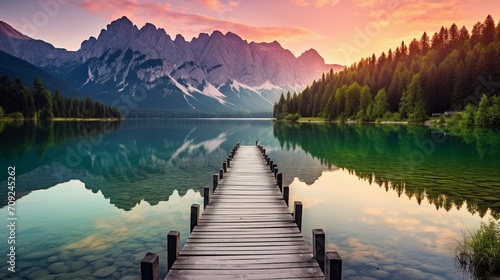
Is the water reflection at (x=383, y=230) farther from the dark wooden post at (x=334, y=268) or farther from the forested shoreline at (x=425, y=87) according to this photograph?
the forested shoreline at (x=425, y=87)

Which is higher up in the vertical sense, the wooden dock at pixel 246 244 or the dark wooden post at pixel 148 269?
the dark wooden post at pixel 148 269

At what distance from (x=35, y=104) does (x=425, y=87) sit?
537 ft

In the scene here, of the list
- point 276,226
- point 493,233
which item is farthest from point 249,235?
point 493,233

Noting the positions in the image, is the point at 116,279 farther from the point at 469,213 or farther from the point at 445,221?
the point at 469,213

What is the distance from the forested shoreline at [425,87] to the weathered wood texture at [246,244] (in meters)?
87.1

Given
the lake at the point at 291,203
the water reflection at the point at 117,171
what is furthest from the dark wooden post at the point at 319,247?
the water reflection at the point at 117,171

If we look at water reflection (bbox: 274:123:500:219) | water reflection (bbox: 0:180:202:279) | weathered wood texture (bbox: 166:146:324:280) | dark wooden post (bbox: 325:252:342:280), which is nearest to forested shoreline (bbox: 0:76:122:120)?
water reflection (bbox: 0:180:202:279)

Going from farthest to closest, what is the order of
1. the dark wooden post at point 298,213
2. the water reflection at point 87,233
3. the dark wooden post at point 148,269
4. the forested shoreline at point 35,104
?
the forested shoreline at point 35,104, the dark wooden post at point 298,213, the water reflection at point 87,233, the dark wooden post at point 148,269

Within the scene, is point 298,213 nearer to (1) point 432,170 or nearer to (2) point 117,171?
(1) point 432,170

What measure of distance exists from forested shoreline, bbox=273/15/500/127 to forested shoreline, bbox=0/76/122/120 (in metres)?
112

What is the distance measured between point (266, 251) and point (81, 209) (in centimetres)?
1451

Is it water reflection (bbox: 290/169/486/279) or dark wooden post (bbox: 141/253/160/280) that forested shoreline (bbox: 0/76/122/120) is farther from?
dark wooden post (bbox: 141/253/160/280)

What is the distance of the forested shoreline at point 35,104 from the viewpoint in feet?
435

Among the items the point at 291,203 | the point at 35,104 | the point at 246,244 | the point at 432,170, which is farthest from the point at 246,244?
the point at 35,104
